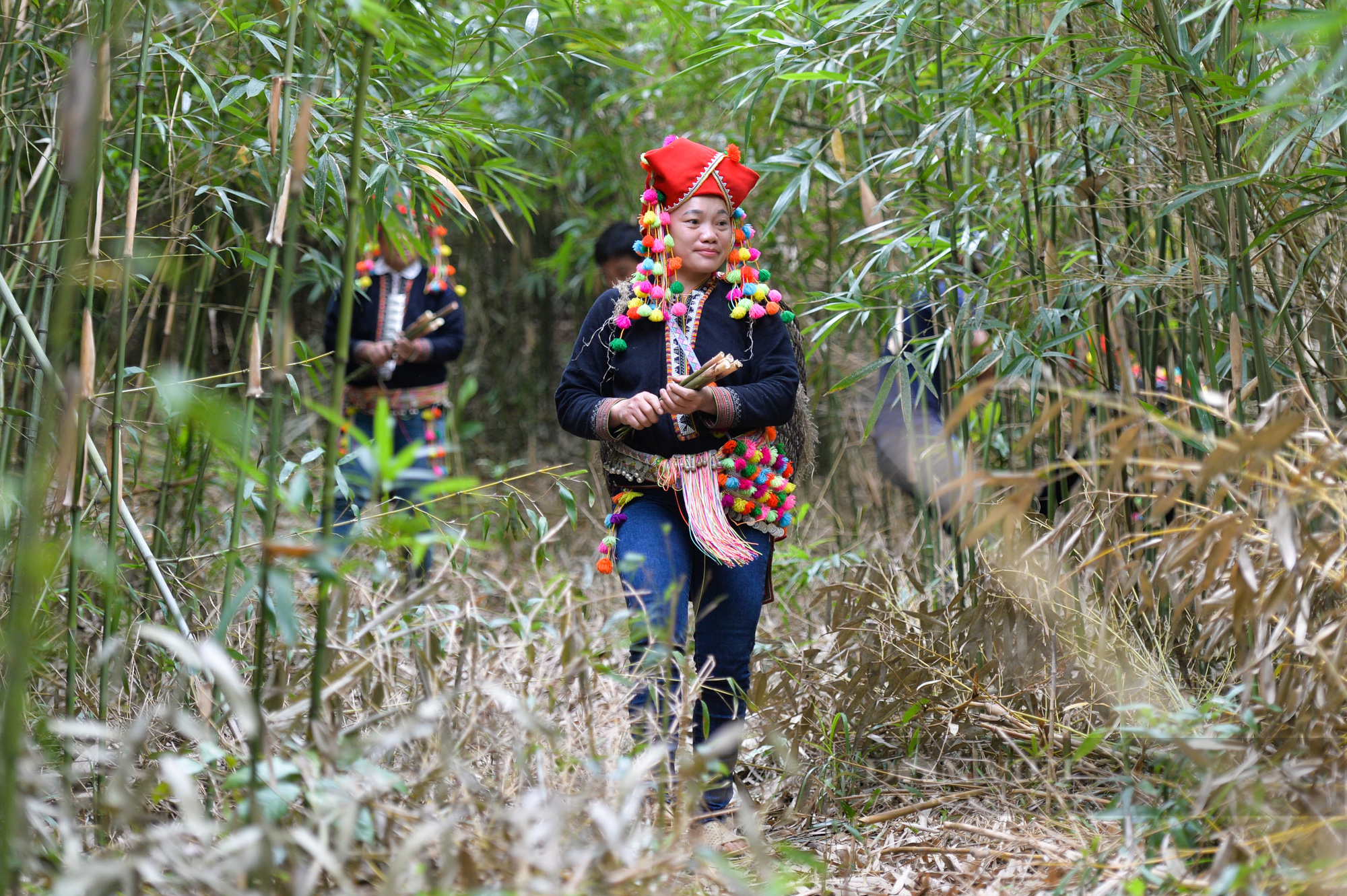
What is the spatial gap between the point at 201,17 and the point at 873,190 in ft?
5.98

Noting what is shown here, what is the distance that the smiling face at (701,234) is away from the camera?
211 centimetres

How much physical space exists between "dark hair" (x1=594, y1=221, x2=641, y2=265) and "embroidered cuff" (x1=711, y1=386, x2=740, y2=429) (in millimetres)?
1609

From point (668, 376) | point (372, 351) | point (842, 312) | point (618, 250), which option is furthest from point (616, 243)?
point (668, 376)

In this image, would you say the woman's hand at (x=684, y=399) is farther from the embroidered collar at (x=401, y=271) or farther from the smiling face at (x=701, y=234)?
the embroidered collar at (x=401, y=271)

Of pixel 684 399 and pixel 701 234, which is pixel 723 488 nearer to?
pixel 684 399

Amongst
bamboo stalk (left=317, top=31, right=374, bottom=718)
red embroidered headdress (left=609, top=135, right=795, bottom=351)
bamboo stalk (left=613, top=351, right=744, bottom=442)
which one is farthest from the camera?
red embroidered headdress (left=609, top=135, right=795, bottom=351)

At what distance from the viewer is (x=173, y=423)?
2197 mm

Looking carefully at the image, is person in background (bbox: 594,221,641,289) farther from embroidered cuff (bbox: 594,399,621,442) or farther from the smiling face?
embroidered cuff (bbox: 594,399,621,442)

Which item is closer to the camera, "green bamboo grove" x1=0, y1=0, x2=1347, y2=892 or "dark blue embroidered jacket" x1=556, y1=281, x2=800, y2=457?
"green bamboo grove" x1=0, y1=0, x2=1347, y2=892

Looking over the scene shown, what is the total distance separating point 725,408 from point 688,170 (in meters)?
0.47

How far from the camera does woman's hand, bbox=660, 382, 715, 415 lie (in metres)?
1.91

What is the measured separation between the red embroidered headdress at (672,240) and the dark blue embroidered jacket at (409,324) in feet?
4.87

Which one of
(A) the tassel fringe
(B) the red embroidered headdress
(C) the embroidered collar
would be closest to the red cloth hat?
(B) the red embroidered headdress

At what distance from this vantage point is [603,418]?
1.99m
